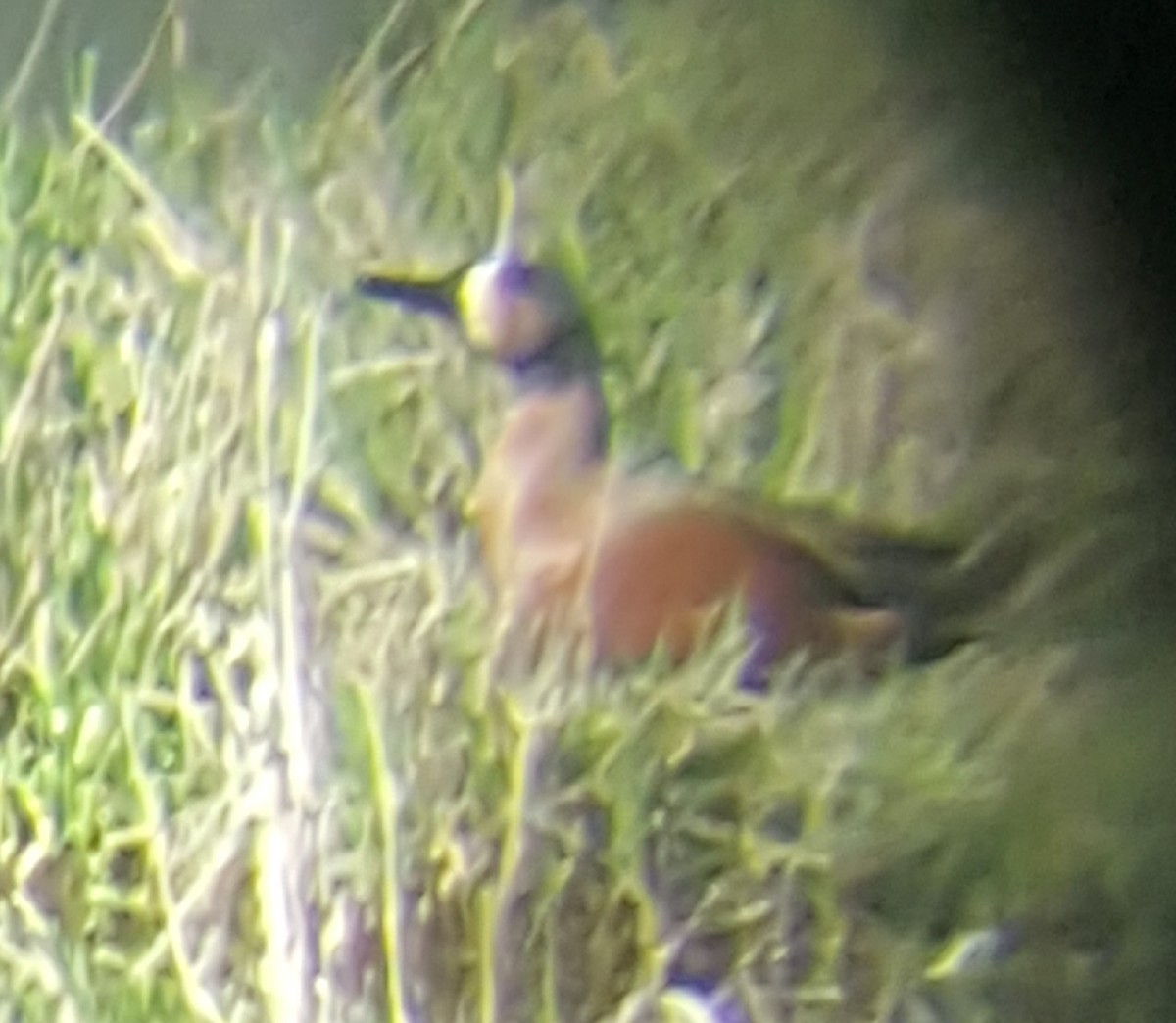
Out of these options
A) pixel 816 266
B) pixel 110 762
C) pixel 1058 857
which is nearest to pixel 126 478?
pixel 110 762

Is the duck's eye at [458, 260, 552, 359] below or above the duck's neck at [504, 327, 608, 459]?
above

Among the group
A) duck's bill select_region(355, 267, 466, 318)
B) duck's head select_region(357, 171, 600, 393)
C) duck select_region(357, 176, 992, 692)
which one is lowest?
duck select_region(357, 176, 992, 692)

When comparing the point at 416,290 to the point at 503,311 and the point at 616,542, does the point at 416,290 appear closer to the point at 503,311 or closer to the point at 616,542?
the point at 503,311

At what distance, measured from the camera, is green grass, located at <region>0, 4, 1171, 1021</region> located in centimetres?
78

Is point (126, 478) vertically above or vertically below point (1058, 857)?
above

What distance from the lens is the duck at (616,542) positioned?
0.80 m

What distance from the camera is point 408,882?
0.94 metres

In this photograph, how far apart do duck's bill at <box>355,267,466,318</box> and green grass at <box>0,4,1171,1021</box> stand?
13mm

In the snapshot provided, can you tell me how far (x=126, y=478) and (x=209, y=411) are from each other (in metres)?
0.09

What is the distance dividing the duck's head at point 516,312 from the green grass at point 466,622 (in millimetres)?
17

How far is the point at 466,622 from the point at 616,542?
0.34ft

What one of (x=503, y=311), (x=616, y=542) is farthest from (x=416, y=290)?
(x=616, y=542)

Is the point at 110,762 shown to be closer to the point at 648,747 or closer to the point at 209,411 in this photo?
the point at 209,411

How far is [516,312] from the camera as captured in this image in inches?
35.1
